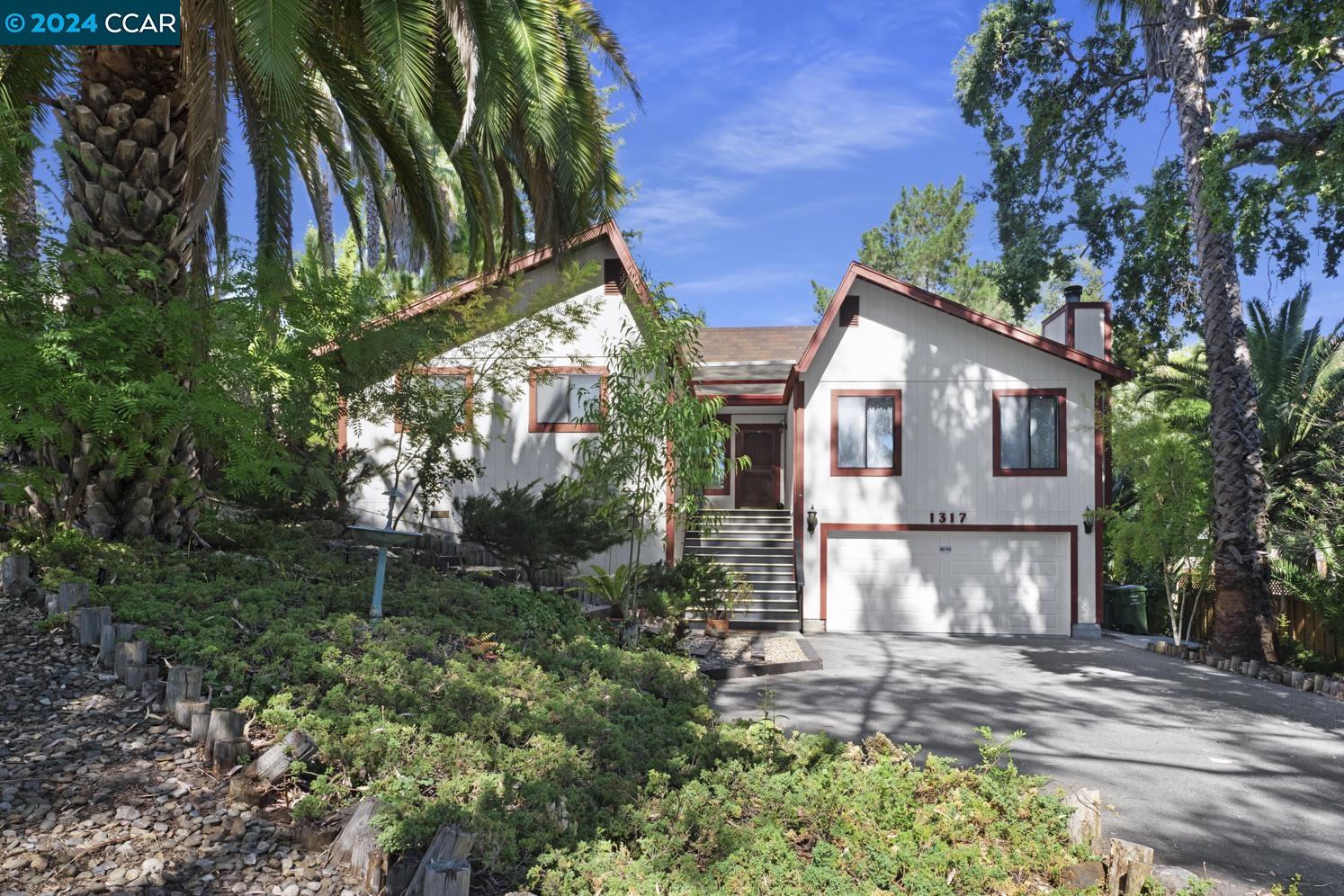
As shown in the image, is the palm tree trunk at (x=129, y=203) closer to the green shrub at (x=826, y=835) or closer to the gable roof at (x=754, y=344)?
the green shrub at (x=826, y=835)

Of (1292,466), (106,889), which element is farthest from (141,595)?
(1292,466)

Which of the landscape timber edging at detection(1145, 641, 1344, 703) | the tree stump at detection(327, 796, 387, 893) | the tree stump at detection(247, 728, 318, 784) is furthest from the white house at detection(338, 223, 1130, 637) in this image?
the tree stump at detection(327, 796, 387, 893)

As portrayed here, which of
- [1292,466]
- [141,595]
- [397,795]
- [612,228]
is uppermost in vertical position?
[612,228]

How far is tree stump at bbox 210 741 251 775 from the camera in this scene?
430 centimetres

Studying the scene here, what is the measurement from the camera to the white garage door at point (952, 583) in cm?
1525

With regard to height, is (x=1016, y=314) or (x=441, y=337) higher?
(x=1016, y=314)

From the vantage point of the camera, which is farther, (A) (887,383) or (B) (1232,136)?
(A) (887,383)

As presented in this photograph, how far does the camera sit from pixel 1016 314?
2220 centimetres

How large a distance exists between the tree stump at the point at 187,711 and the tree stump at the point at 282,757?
53 centimetres

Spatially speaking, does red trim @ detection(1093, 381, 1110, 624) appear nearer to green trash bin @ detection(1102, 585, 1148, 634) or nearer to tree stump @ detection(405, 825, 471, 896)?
green trash bin @ detection(1102, 585, 1148, 634)

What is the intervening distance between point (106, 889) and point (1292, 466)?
1687 centimetres

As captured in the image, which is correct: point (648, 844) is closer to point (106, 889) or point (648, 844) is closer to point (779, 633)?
point (106, 889)

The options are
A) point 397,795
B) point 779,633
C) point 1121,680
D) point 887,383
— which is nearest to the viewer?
point 397,795

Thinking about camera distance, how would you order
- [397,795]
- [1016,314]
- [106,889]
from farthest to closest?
1. [1016,314]
2. [397,795]
3. [106,889]
